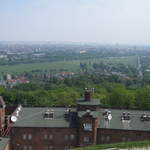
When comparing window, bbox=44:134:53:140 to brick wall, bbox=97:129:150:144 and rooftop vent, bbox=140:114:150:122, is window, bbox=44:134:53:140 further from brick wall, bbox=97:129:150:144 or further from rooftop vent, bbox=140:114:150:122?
rooftop vent, bbox=140:114:150:122

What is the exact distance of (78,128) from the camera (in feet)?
142

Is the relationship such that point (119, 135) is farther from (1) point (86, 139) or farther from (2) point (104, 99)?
(2) point (104, 99)

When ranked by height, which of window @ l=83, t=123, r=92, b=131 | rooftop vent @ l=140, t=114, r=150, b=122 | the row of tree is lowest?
the row of tree

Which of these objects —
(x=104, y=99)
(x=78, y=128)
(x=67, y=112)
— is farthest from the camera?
(x=104, y=99)

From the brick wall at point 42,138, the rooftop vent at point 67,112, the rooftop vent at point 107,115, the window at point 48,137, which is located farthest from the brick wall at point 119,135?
the window at point 48,137

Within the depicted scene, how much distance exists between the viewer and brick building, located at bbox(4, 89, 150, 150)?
4247 centimetres

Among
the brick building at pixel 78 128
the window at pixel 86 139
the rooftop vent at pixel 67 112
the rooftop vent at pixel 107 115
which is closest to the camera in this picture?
the brick building at pixel 78 128

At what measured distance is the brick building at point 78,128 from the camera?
139ft

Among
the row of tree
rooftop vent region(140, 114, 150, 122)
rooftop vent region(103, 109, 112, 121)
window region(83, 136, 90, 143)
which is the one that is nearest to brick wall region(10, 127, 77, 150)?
window region(83, 136, 90, 143)

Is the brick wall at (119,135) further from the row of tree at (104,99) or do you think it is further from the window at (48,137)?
the row of tree at (104,99)

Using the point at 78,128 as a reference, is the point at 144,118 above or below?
above

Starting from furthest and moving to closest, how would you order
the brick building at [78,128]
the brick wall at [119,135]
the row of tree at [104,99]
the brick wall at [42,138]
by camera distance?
the row of tree at [104,99], the brick wall at [42,138], the brick building at [78,128], the brick wall at [119,135]

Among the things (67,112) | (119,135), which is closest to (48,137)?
(67,112)

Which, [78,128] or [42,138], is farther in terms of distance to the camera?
[42,138]
